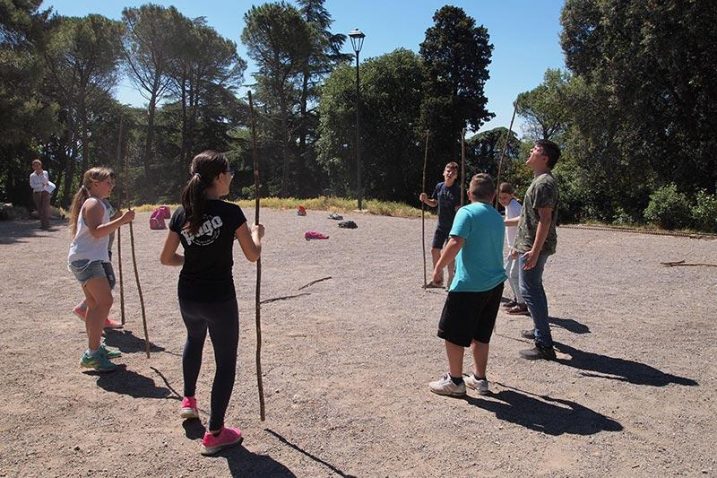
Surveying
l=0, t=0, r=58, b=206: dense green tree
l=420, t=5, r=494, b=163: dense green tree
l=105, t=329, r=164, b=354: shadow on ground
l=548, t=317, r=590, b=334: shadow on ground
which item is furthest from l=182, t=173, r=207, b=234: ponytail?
l=420, t=5, r=494, b=163: dense green tree

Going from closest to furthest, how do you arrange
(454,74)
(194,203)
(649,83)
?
(194,203) → (649,83) → (454,74)

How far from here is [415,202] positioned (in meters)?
35.2

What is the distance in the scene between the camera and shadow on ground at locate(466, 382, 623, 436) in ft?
13.0

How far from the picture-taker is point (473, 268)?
427 cm

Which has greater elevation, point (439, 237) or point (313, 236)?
point (439, 237)

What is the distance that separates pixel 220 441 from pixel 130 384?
59.9 inches

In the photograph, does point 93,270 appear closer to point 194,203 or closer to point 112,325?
point 112,325

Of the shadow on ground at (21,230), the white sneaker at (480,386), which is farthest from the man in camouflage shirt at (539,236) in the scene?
the shadow on ground at (21,230)

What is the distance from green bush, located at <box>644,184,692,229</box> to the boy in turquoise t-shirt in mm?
15368

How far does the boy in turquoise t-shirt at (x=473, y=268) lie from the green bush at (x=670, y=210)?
605 inches

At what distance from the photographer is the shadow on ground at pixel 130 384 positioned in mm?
4508

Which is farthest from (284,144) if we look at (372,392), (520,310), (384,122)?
(372,392)

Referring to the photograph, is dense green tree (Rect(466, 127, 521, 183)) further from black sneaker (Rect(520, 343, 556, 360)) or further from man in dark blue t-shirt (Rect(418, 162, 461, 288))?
black sneaker (Rect(520, 343, 556, 360))

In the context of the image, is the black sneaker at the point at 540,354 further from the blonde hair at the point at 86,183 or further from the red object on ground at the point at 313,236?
the red object on ground at the point at 313,236
